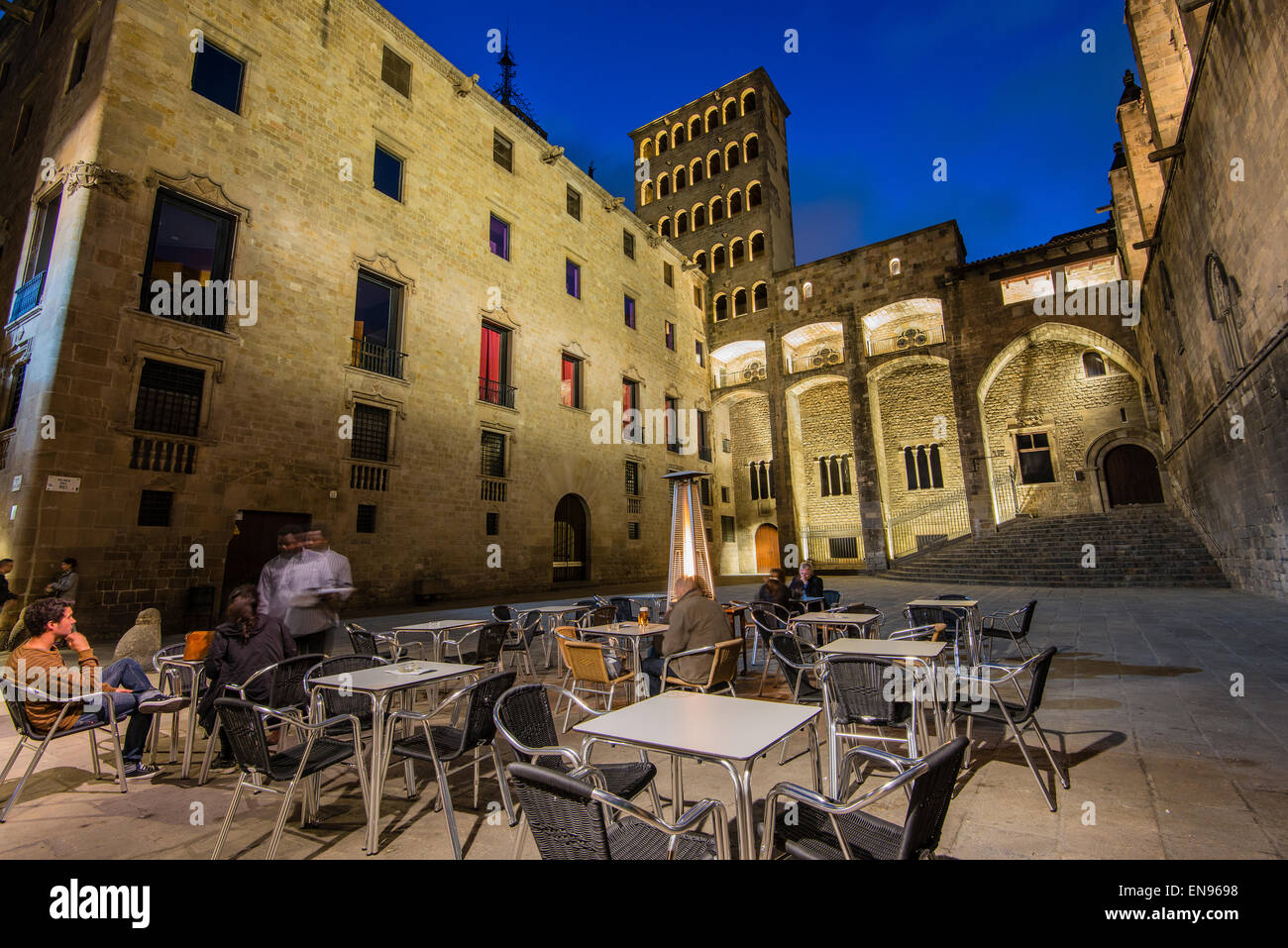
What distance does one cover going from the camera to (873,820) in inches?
78.1

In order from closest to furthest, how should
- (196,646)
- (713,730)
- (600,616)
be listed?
(713,730) < (196,646) < (600,616)

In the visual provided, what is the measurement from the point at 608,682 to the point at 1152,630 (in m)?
7.61

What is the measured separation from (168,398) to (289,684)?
806cm

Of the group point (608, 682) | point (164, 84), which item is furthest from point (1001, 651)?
point (164, 84)

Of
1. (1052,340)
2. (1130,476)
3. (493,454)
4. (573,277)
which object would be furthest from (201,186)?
(1130,476)

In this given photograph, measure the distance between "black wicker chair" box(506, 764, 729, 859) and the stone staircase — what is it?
15055mm

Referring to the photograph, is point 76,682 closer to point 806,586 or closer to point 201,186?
point 806,586

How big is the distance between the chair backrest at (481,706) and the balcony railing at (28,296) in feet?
37.2

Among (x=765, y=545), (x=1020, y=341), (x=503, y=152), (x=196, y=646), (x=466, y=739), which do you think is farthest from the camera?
(x=765, y=545)

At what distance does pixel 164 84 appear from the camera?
9281 millimetres

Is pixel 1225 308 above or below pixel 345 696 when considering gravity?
above

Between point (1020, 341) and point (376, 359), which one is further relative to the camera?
point (1020, 341)

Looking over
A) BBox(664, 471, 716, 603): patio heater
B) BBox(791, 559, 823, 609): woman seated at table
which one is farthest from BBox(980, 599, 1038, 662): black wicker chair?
BBox(664, 471, 716, 603): patio heater
